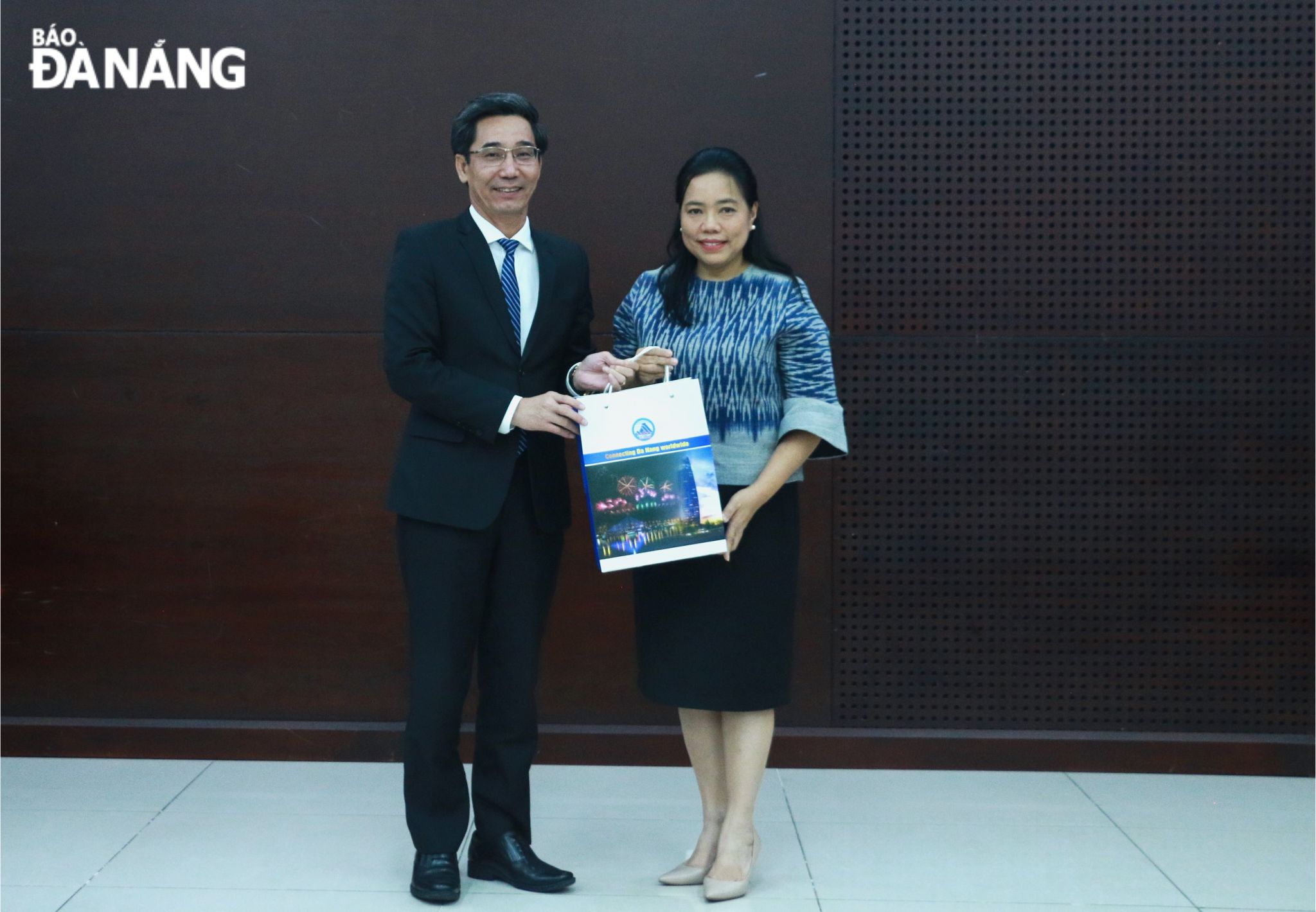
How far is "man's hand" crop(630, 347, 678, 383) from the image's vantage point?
2.76 m

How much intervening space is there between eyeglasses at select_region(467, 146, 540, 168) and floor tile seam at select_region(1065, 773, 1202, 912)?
2356 mm

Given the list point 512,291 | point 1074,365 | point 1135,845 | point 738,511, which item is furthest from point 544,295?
point 1135,845

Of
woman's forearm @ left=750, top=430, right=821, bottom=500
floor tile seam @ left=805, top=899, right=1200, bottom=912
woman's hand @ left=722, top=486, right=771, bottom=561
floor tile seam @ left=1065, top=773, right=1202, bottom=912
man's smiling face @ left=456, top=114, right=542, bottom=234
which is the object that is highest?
man's smiling face @ left=456, top=114, right=542, bottom=234

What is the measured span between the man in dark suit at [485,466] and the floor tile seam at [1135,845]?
1.50m

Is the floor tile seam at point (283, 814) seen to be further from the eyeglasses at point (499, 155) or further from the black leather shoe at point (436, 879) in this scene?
the eyeglasses at point (499, 155)

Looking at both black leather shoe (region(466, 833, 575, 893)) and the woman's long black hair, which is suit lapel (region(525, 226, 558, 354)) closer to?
the woman's long black hair

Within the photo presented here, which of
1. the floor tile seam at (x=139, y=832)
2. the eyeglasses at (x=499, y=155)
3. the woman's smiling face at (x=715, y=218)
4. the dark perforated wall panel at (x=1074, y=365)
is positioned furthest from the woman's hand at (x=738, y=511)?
the floor tile seam at (x=139, y=832)

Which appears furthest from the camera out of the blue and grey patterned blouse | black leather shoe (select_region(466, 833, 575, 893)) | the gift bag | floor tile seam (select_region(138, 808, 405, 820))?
floor tile seam (select_region(138, 808, 405, 820))

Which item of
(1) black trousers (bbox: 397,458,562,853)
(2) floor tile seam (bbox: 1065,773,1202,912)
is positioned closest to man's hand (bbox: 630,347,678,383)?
(1) black trousers (bbox: 397,458,562,853)

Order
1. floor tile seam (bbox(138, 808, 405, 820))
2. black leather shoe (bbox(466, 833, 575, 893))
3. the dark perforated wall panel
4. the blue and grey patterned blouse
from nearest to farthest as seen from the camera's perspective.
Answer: the blue and grey patterned blouse, black leather shoe (bbox(466, 833, 575, 893)), floor tile seam (bbox(138, 808, 405, 820)), the dark perforated wall panel

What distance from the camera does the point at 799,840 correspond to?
334cm

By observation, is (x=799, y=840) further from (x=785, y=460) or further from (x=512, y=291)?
(x=512, y=291)

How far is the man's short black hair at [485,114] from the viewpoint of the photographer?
2.78 m

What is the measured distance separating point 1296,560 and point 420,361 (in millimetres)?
2929
